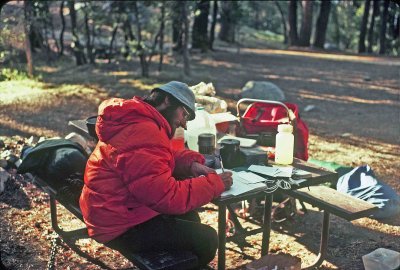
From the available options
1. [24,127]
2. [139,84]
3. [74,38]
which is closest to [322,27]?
[74,38]

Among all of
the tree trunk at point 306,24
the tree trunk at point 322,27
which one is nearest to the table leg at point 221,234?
the tree trunk at point 306,24

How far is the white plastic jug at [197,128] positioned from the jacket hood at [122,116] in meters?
1.44

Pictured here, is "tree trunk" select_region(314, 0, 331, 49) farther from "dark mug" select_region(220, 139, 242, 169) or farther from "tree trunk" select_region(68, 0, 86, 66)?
"dark mug" select_region(220, 139, 242, 169)

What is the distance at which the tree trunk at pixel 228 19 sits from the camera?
19598 mm

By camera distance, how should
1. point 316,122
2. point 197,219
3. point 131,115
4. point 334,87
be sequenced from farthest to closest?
point 334,87 → point 316,122 → point 197,219 → point 131,115

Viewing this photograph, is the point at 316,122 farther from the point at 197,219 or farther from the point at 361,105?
the point at 197,219

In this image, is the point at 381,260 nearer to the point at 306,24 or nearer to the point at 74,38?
the point at 74,38

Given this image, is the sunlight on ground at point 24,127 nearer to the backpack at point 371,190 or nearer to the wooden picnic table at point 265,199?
the backpack at point 371,190

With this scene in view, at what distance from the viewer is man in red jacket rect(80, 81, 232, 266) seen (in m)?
2.95

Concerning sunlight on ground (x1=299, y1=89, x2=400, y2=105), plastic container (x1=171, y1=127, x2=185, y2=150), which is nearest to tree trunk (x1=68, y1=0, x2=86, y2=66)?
sunlight on ground (x1=299, y1=89, x2=400, y2=105)

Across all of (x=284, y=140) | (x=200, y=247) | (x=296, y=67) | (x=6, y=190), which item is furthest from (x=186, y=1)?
(x=200, y=247)

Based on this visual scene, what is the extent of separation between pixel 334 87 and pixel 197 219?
10782mm

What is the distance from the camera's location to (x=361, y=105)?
38.6ft

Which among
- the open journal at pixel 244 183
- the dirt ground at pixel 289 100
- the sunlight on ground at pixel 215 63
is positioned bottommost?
the dirt ground at pixel 289 100
